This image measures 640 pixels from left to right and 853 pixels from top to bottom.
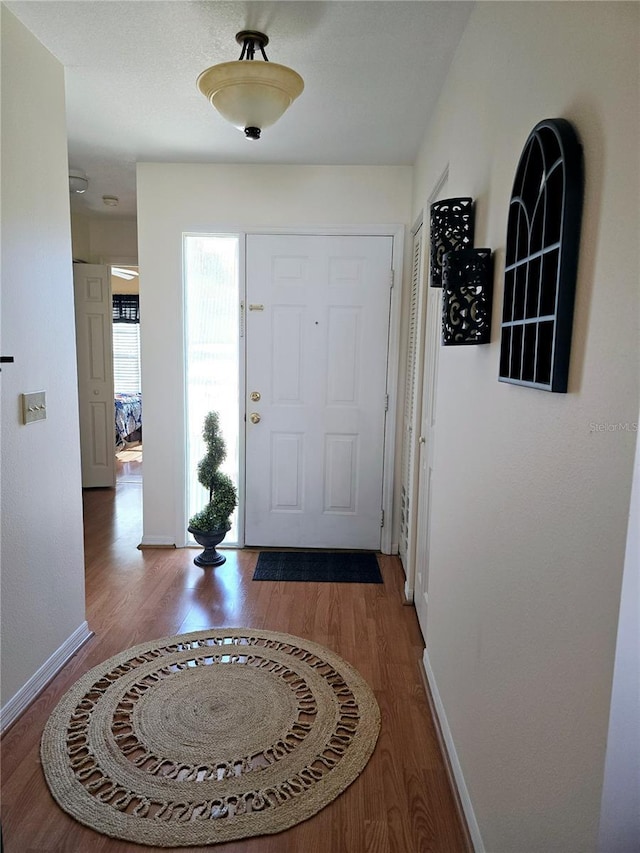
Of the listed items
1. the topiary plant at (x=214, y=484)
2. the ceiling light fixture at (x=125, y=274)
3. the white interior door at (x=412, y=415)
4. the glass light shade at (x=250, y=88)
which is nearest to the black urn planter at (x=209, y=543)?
the topiary plant at (x=214, y=484)

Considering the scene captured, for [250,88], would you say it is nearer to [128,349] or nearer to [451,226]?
[451,226]

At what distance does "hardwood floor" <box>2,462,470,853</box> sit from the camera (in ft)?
4.78

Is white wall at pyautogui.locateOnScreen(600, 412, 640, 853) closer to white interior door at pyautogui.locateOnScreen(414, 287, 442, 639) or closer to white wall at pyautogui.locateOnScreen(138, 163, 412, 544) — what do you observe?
white interior door at pyautogui.locateOnScreen(414, 287, 442, 639)

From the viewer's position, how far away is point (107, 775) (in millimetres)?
1647

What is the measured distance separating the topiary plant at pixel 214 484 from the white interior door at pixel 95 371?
2.11 m

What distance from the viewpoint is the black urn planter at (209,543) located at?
128 inches

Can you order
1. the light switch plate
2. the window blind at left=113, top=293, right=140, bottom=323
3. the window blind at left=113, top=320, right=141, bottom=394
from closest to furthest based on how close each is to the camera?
the light switch plate → the window blind at left=113, top=293, right=140, bottom=323 → the window blind at left=113, top=320, right=141, bottom=394

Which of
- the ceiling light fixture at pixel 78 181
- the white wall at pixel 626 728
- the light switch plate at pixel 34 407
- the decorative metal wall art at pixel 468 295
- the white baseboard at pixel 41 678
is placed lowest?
the white baseboard at pixel 41 678

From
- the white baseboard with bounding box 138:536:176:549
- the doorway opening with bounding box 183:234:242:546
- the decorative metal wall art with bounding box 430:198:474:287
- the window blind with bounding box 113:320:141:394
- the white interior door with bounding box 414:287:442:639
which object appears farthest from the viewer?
the window blind with bounding box 113:320:141:394

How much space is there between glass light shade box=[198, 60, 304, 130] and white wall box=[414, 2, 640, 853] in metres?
0.64

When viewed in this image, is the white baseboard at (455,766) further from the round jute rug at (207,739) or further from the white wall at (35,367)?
the white wall at (35,367)

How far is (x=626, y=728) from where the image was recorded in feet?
2.53

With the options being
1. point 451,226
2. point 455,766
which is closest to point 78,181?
point 451,226

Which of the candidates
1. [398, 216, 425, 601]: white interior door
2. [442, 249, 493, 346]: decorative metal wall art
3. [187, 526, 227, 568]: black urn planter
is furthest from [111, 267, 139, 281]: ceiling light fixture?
[442, 249, 493, 346]: decorative metal wall art
